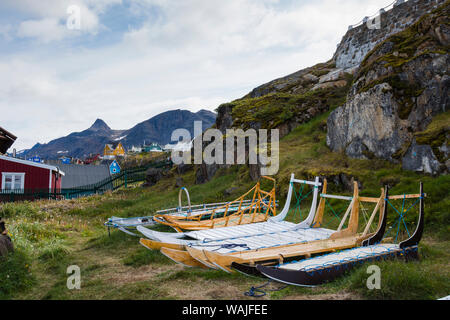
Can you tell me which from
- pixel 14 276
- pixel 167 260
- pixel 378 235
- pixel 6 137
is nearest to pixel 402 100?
pixel 378 235

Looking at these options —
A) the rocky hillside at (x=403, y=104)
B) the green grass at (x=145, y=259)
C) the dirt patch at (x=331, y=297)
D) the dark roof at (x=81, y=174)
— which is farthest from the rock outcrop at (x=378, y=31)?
the dark roof at (x=81, y=174)

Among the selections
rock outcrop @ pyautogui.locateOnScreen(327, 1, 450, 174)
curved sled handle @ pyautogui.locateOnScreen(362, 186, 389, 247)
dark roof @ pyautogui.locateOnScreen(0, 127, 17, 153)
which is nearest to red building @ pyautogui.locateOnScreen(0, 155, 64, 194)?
dark roof @ pyautogui.locateOnScreen(0, 127, 17, 153)

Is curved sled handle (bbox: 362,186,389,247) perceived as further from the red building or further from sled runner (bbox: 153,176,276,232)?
the red building

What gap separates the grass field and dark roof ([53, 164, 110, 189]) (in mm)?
23757

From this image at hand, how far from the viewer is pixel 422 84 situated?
1571 centimetres

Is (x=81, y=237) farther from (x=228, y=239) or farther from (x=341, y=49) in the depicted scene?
(x=341, y=49)

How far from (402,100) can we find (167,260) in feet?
41.9

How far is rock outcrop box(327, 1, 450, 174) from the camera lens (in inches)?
585

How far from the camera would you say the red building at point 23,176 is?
25500 mm

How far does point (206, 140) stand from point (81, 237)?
1816 cm

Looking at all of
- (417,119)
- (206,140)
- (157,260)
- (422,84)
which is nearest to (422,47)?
(422,84)

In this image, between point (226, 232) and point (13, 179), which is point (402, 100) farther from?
point (13, 179)

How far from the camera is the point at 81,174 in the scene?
45.1 meters

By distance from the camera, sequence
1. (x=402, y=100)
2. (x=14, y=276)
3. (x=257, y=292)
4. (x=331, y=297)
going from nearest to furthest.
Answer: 1. (x=331, y=297)
2. (x=257, y=292)
3. (x=14, y=276)
4. (x=402, y=100)
